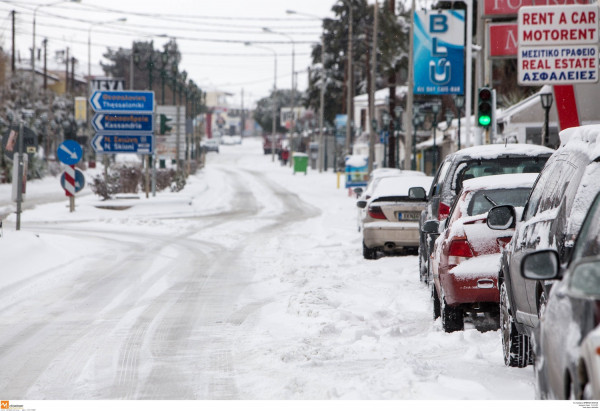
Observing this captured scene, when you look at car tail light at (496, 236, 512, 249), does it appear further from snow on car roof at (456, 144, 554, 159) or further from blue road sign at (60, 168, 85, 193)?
blue road sign at (60, 168, 85, 193)

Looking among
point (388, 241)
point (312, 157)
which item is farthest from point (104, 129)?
point (312, 157)

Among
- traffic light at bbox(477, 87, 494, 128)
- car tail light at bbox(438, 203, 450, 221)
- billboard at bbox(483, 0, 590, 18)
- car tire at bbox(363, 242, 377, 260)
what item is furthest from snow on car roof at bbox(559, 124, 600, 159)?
billboard at bbox(483, 0, 590, 18)

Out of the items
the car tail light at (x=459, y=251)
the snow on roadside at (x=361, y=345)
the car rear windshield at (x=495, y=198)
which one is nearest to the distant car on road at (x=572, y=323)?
the snow on roadside at (x=361, y=345)

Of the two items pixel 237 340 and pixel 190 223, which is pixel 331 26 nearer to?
pixel 190 223

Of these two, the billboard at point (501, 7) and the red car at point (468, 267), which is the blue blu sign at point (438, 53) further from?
the red car at point (468, 267)

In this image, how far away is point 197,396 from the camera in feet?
21.9

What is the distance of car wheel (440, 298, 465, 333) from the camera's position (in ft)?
30.0

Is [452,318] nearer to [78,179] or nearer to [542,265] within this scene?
[542,265]

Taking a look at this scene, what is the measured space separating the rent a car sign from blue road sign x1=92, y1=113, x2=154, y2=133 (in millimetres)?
19645

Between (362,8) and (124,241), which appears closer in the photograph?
(124,241)

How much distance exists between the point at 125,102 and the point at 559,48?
19.9 metres

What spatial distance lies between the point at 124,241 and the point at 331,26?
6898cm

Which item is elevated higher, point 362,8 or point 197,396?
point 362,8

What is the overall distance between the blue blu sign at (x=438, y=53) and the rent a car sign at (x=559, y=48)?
16.5m
